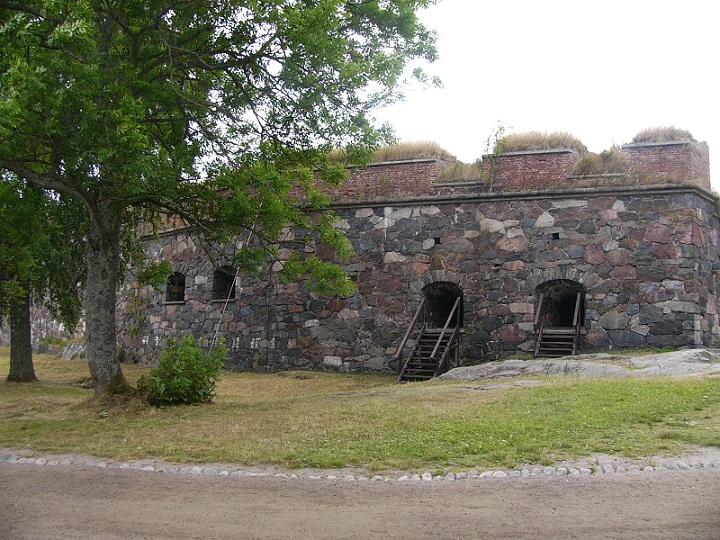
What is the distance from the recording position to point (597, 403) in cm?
865

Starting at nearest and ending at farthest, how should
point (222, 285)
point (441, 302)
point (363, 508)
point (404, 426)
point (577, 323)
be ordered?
point (363, 508) → point (404, 426) → point (577, 323) → point (441, 302) → point (222, 285)

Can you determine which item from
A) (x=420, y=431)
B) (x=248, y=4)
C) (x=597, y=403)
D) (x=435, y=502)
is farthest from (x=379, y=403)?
(x=248, y=4)

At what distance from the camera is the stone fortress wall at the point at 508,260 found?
13633 mm

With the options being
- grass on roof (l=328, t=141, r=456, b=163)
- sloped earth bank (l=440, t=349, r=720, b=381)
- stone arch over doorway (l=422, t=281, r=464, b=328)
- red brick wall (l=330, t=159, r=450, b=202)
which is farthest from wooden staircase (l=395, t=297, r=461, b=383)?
grass on roof (l=328, t=141, r=456, b=163)

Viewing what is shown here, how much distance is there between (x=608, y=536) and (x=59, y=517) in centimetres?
389

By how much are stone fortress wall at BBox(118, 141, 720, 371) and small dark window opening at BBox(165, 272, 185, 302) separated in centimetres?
292

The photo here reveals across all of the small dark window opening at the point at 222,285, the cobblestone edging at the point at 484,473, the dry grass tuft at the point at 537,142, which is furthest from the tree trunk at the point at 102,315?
the dry grass tuft at the point at 537,142

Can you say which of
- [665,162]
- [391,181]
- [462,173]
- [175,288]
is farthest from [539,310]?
[175,288]

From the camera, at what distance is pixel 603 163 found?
1451 cm

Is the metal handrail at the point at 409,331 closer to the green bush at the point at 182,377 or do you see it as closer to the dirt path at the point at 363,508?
the green bush at the point at 182,377

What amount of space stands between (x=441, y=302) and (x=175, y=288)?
765 centimetres

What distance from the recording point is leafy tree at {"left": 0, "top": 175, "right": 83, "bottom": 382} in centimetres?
1096

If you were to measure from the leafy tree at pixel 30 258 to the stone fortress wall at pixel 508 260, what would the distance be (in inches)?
71.3

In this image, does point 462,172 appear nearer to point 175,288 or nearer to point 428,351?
point 428,351
